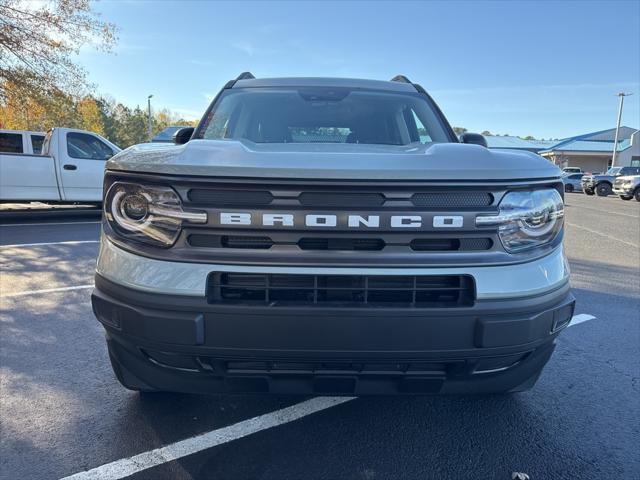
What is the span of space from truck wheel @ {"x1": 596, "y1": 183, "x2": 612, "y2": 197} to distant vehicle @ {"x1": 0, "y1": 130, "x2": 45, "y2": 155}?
3196cm

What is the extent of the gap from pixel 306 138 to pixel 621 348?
299 cm

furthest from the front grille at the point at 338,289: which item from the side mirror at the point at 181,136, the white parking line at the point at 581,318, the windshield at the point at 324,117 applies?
the white parking line at the point at 581,318

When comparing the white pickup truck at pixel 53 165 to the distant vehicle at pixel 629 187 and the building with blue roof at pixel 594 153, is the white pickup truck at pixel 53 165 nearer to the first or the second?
the distant vehicle at pixel 629 187

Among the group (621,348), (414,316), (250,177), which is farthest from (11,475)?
(621,348)

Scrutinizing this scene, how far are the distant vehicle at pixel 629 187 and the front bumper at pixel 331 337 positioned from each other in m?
27.6

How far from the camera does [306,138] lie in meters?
2.81

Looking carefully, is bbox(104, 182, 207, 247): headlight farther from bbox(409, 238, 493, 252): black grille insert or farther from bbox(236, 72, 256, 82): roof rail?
bbox(236, 72, 256, 82): roof rail

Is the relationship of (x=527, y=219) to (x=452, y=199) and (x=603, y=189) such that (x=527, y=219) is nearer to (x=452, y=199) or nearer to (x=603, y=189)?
Answer: (x=452, y=199)

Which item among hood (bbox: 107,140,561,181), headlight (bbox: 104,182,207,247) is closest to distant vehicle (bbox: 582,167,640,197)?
hood (bbox: 107,140,561,181)

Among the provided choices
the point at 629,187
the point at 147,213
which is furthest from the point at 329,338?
the point at 629,187

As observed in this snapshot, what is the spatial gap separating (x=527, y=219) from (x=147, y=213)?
1505mm

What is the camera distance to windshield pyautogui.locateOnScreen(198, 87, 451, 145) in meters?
2.88

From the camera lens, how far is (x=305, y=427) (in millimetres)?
2375

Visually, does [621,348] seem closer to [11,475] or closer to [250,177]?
[250,177]
